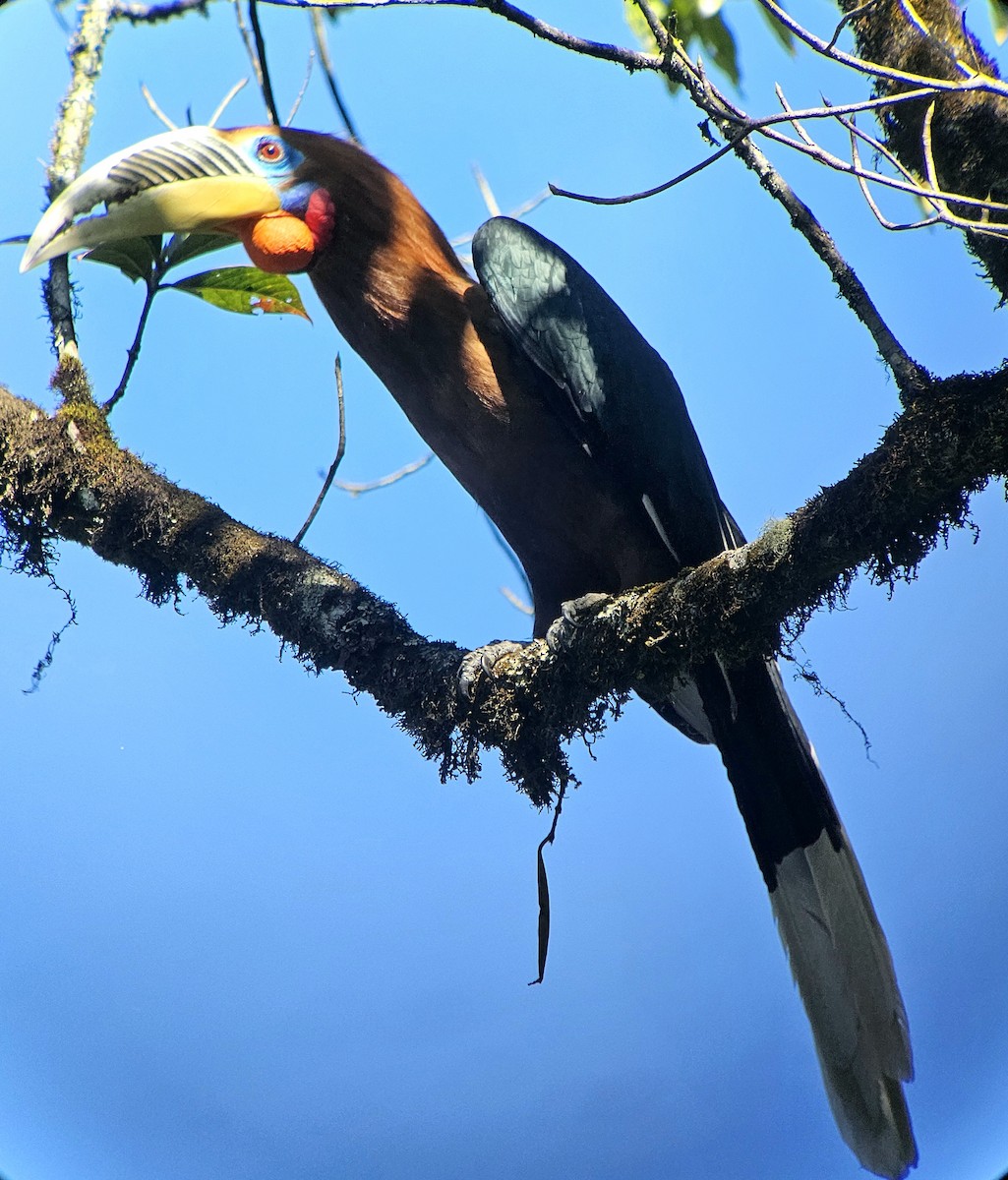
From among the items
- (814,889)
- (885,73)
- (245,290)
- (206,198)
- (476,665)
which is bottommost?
(814,889)

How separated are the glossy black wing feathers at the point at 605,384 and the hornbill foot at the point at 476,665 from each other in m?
0.52

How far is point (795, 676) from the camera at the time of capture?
1.97 m

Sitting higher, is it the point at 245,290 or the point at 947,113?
the point at 245,290

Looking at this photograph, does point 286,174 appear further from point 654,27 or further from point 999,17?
point 999,17

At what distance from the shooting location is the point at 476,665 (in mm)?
1938

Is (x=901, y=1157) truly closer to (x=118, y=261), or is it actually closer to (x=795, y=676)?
(x=795, y=676)

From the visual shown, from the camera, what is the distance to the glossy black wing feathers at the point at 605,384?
2287 millimetres

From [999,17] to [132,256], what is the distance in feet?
5.99

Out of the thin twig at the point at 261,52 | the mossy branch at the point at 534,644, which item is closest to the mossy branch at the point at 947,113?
the mossy branch at the point at 534,644

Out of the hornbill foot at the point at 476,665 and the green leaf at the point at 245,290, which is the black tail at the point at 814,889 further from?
the green leaf at the point at 245,290

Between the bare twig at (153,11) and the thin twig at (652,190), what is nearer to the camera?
the thin twig at (652,190)

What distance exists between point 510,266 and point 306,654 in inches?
40.7

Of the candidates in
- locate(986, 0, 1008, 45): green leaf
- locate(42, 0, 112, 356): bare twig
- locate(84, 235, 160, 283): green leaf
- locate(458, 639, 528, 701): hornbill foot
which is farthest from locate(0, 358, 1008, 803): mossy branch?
locate(986, 0, 1008, 45): green leaf

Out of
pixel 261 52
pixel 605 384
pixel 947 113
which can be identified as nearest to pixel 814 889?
pixel 605 384
